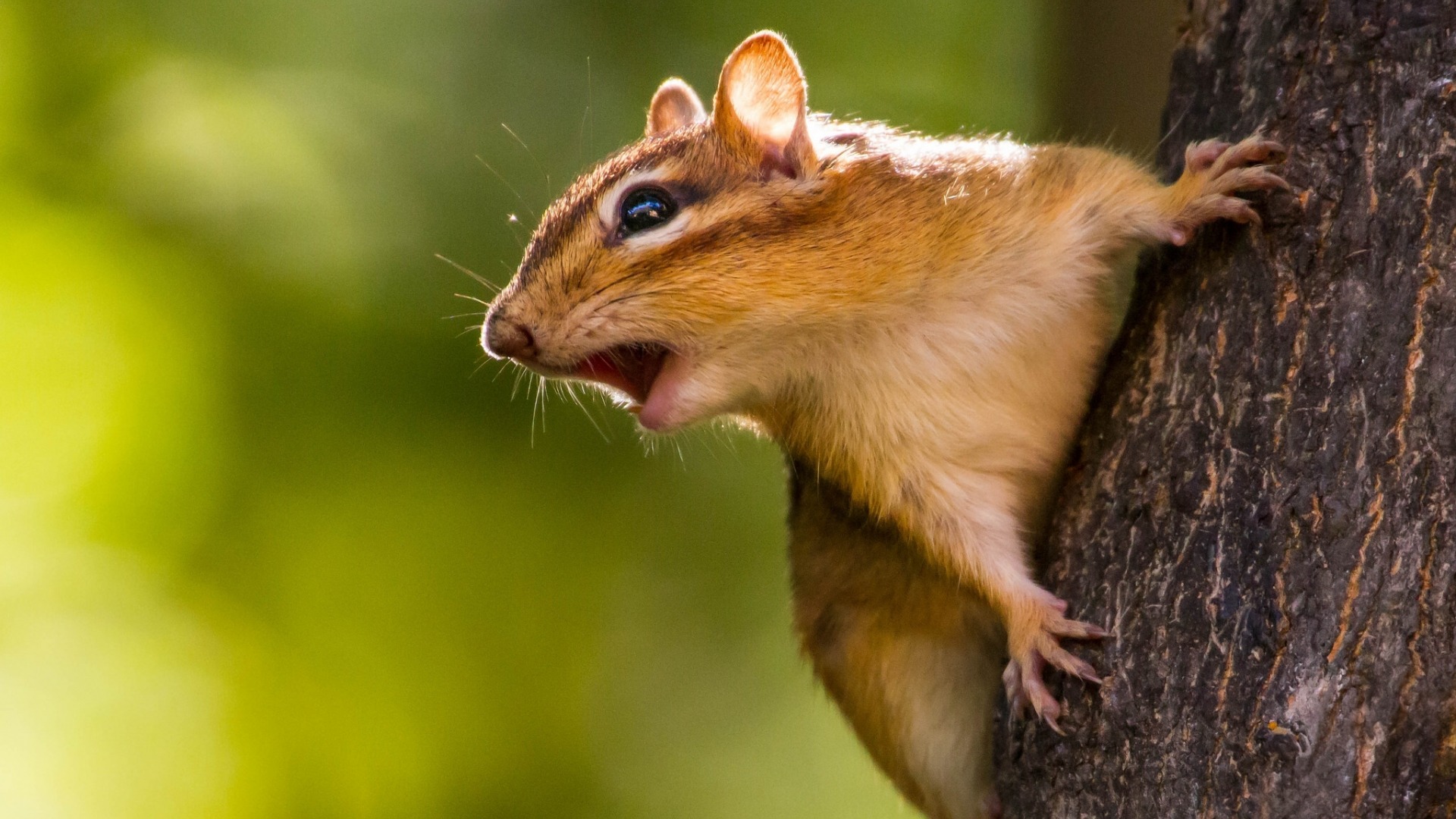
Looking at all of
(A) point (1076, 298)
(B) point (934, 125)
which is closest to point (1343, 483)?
(A) point (1076, 298)

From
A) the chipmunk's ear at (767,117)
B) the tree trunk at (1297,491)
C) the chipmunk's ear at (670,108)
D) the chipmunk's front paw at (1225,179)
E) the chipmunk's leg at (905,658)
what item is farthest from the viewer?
the chipmunk's ear at (670,108)

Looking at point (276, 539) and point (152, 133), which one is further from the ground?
point (152, 133)

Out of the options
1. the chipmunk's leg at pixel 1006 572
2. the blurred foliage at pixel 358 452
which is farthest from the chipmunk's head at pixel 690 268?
the blurred foliage at pixel 358 452

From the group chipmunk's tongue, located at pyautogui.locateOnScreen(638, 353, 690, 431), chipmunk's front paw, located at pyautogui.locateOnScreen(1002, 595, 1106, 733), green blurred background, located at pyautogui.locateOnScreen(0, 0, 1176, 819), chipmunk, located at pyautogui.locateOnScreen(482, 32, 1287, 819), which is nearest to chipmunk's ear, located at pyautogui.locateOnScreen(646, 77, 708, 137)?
chipmunk, located at pyautogui.locateOnScreen(482, 32, 1287, 819)

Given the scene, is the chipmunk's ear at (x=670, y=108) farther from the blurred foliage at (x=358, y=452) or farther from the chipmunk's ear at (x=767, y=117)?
the blurred foliage at (x=358, y=452)

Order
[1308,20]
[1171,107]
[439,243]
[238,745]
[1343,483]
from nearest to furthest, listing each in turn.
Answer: [1343,483] → [1308,20] → [1171,107] → [238,745] → [439,243]

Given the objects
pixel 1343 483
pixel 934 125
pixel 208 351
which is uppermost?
pixel 208 351

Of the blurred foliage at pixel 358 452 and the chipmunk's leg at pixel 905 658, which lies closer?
the chipmunk's leg at pixel 905 658

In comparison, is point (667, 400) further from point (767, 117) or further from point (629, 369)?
point (767, 117)

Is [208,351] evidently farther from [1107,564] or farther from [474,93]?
[1107,564]
